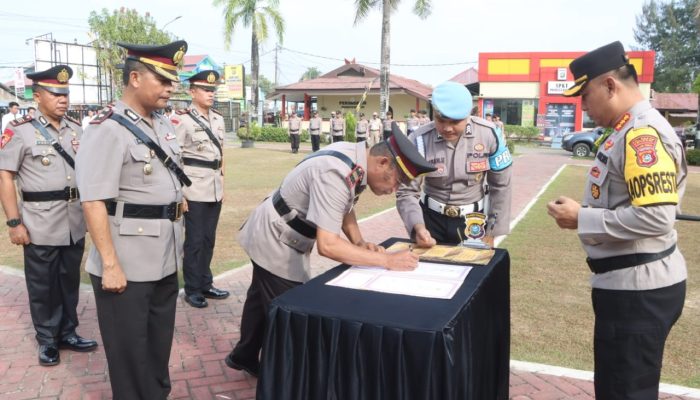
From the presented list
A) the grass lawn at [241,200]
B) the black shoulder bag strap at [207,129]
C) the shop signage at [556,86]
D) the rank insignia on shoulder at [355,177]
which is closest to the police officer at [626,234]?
the rank insignia on shoulder at [355,177]

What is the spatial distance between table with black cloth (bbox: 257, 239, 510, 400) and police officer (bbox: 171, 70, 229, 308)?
2740mm

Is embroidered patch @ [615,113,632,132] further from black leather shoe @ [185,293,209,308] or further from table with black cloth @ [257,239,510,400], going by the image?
black leather shoe @ [185,293,209,308]

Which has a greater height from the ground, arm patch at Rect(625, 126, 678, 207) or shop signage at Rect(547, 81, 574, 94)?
shop signage at Rect(547, 81, 574, 94)

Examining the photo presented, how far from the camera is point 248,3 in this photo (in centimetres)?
2759

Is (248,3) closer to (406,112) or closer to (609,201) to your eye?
(406,112)

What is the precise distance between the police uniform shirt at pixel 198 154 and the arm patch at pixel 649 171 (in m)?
3.61

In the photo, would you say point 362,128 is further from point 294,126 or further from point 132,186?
point 132,186

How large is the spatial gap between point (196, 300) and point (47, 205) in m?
1.55

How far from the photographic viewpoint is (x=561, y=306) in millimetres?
4973

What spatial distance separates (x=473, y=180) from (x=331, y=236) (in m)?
1.47

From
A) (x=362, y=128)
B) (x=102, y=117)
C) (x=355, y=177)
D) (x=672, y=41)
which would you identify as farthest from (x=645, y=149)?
(x=672, y=41)

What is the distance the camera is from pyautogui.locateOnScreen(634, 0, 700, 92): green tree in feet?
189

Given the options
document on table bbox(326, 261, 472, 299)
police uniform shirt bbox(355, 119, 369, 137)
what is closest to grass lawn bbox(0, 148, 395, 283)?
document on table bbox(326, 261, 472, 299)

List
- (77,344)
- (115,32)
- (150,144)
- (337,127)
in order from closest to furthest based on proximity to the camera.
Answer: (150,144) < (77,344) < (337,127) < (115,32)
